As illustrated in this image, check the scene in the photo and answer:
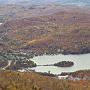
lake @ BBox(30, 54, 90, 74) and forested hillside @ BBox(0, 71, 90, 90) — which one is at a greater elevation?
forested hillside @ BBox(0, 71, 90, 90)

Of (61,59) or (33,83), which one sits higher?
(33,83)

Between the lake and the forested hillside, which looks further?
the lake

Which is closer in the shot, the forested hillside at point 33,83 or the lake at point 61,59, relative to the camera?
the forested hillside at point 33,83

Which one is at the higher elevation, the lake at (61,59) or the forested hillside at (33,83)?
the forested hillside at (33,83)

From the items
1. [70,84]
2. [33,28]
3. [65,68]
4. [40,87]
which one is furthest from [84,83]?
[33,28]

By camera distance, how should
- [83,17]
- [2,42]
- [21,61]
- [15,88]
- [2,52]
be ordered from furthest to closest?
[83,17] < [2,42] < [2,52] < [21,61] < [15,88]

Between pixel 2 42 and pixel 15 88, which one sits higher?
pixel 15 88

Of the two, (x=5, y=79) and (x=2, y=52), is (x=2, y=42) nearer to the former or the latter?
(x=2, y=52)

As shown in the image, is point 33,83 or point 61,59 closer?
point 33,83
